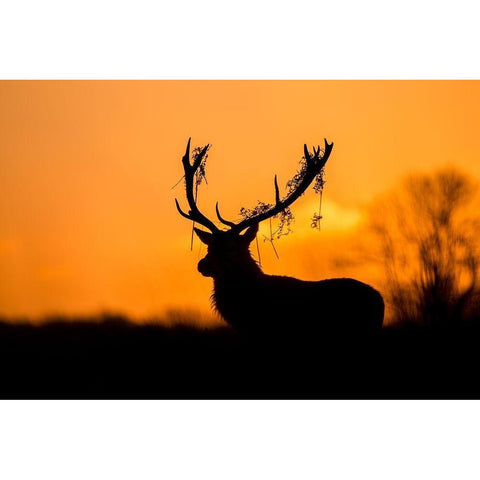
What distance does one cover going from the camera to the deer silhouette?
775 centimetres

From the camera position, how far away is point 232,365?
24.4 feet

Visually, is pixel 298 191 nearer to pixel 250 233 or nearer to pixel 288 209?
pixel 288 209

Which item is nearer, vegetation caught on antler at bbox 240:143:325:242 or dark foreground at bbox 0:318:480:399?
dark foreground at bbox 0:318:480:399

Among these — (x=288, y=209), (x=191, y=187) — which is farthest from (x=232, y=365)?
(x=191, y=187)

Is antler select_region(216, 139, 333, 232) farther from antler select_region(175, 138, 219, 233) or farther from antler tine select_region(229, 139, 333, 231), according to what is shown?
antler select_region(175, 138, 219, 233)

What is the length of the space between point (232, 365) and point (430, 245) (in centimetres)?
240

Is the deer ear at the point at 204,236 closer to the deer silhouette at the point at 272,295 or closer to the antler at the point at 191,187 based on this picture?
the deer silhouette at the point at 272,295

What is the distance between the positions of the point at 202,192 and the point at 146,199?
0.64 m

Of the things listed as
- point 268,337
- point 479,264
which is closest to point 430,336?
point 479,264

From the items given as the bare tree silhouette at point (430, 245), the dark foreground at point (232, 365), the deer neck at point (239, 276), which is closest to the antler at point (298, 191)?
the deer neck at point (239, 276)

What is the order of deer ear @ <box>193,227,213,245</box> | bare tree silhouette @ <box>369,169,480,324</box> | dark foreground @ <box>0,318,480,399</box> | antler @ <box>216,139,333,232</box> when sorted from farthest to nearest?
bare tree silhouette @ <box>369,169,480,324</box> < antler @ <box>216,139,333,232</box> < deer ear @ <box>193,227,213,245</box> < dark foreground @ <box>0,318,480,399</box>

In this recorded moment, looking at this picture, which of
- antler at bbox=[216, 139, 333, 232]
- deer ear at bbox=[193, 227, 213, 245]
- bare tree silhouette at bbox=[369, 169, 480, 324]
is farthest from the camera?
bare tree silhouette at bbox=[369, 169, 480, 324]

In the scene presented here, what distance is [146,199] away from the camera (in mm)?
8336

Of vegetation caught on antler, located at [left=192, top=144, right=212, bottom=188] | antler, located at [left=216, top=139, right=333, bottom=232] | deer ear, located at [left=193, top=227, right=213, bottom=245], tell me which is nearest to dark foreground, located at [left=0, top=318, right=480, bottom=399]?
deer ear, located at [left=193, top=227, right=213, bottom=245]
